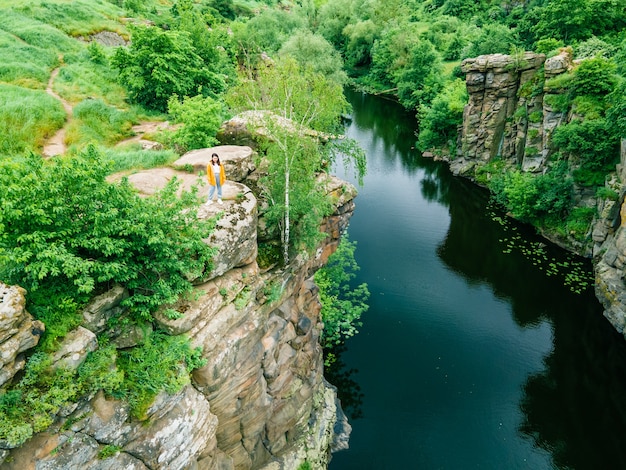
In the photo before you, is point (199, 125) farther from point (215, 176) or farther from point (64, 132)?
point (64, 132)

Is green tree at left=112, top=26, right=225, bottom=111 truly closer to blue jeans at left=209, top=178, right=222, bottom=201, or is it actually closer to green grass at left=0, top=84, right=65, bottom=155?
green grass at left=0, top=84, right=65, bottom=155

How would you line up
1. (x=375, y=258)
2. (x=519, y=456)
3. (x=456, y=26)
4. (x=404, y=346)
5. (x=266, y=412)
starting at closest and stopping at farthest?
(x=266, y=412) → (x=519, y=456) → (x=404, y=346) → (x=375, y=258) → (x=456, y=26)

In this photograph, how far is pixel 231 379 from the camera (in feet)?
45.7

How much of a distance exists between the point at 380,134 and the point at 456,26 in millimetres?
36376

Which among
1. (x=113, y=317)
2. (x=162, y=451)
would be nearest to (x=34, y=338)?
(x=113, y=317)

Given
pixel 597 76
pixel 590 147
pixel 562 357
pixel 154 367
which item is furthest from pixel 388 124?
pixel 154 367

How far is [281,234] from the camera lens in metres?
17.2

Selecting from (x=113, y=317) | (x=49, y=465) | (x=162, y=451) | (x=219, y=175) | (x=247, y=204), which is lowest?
(x=162, y=451)

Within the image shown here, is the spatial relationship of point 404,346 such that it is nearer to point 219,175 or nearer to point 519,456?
point 519,456

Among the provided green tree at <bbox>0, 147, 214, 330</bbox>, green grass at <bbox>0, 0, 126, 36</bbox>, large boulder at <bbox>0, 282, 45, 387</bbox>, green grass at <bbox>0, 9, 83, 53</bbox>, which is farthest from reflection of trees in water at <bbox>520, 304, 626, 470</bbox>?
green grass at <bbox>0, 0, 126, 36</bbox>

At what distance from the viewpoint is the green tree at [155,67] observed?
82.9 ft

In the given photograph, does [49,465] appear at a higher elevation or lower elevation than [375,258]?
higher

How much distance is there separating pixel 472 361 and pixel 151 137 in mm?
23614

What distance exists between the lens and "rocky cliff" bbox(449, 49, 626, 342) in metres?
27.8
